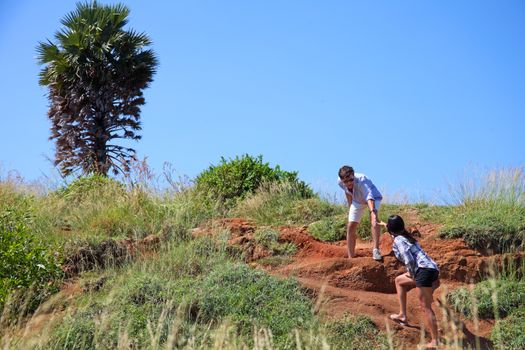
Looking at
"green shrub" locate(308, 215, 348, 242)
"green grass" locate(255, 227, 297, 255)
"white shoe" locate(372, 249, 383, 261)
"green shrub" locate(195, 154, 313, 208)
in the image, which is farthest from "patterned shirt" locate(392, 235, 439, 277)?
"green shrub" locate(195, 154, 313, 208)

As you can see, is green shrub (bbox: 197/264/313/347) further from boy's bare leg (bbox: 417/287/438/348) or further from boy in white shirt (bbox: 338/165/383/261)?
boy in white shirt (bbox: 338/165/383/261)

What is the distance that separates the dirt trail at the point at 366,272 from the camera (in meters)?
8.32

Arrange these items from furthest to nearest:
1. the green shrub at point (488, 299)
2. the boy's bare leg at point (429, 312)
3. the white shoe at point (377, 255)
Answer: the white shoe at point (377, 255) < the green shrub at point (488, 299) < the boy's bare leg at point (429, 312)

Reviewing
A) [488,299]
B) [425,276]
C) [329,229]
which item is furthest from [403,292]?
[329,229]

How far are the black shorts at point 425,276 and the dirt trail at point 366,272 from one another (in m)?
0.58

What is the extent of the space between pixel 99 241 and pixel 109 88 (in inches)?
649

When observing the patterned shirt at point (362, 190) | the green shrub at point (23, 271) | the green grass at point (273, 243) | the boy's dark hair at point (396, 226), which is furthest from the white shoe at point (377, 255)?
the green shrub at point (23, 271)

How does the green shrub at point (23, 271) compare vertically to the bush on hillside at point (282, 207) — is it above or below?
below

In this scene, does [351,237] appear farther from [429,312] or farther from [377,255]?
[429,312]

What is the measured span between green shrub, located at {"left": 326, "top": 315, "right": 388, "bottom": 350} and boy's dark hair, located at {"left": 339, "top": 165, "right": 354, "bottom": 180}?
248 centimetres

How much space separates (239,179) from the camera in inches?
609

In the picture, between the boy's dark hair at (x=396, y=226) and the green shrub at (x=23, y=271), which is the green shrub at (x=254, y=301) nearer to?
the boy's dark hair at (x=396, y=226)

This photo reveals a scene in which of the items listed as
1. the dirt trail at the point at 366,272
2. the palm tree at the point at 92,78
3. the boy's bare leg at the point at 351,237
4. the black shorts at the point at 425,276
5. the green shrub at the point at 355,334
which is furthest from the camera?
the palm tree at the point at 92,78

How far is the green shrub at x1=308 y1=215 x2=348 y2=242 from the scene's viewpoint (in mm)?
11609
